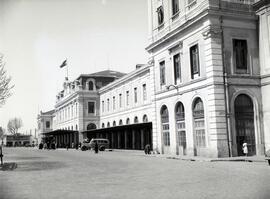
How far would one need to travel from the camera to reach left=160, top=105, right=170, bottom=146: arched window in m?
32.1

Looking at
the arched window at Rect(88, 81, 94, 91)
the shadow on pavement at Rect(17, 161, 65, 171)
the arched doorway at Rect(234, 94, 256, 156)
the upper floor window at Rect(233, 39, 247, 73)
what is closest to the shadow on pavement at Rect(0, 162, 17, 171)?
the shadow on pavement at Rect(17, 161, 65, 171)

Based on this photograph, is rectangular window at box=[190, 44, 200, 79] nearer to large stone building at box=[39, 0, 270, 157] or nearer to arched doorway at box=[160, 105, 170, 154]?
large stone building at box=[39, 0, 270, 157]

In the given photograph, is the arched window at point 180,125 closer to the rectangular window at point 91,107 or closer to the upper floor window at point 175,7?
the upper floor window at point 175,7

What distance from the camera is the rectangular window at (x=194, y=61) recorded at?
27484mm

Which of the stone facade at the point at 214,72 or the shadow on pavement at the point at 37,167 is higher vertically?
the stone facade at the point at 214,72

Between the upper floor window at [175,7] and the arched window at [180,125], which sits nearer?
the arched window at [180,125]

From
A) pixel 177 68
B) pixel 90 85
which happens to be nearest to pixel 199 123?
pixel 177 68

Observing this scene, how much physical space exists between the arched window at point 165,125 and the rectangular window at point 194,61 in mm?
5481

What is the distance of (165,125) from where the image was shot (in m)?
32.5

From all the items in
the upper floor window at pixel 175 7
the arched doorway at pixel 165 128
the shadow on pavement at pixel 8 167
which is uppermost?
the upper floor window at pixel 175 7

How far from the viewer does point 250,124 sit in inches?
1040

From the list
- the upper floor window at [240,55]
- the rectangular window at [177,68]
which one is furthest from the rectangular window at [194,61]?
the upper floor window at [240,55]

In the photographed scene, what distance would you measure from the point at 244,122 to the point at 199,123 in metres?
3.24

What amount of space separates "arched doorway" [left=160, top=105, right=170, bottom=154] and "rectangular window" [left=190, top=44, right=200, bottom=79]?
548 cm
